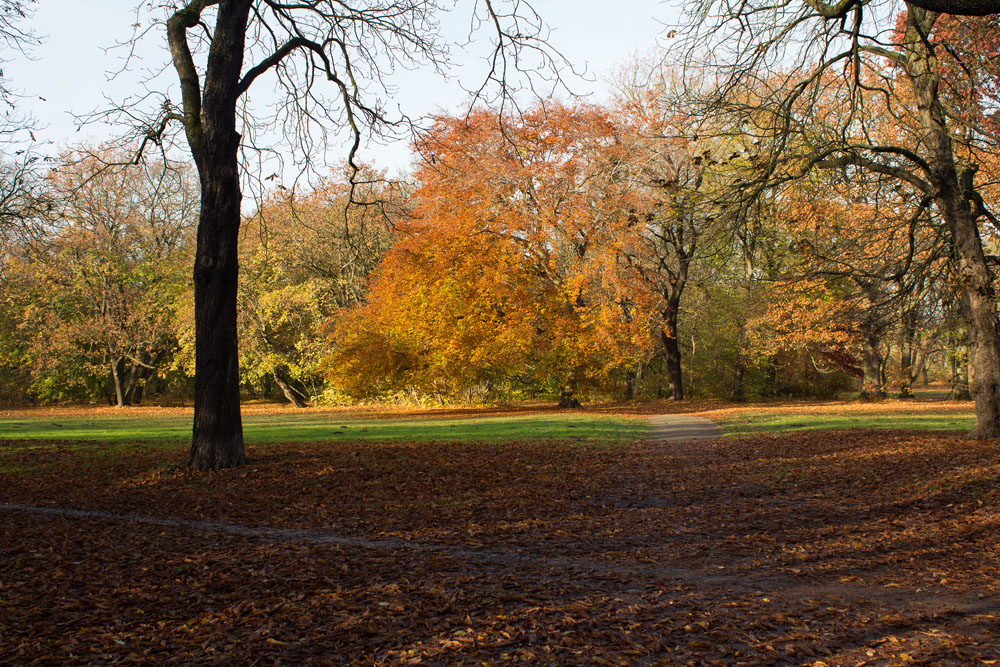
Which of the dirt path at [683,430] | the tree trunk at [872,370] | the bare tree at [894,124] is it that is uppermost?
the bare tree at [894,124]

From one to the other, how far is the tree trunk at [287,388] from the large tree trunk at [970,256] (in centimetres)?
3049

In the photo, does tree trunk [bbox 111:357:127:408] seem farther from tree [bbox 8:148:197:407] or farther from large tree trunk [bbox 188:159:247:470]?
large tree trunk [bbox 188:159:247:470]

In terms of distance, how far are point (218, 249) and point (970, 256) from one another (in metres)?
11.7

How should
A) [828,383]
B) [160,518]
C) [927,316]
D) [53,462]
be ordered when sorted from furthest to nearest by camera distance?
1. [828,383]
2. [927,316]
3. [53,462]
4. [160,518]

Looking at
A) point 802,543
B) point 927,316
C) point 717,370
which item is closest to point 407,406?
point 717,370

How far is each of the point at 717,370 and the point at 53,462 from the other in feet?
117

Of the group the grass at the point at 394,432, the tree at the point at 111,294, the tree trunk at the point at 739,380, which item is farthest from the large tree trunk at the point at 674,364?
the tree at the point at 111,294

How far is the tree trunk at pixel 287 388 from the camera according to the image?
36503mm

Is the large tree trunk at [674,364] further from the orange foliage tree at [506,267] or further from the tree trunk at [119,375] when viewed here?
the tree trunk at [119,375]

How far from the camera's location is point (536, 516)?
798 centimetres

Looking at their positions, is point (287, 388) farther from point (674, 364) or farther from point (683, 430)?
point (683, 430)

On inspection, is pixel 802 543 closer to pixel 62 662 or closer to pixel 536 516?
pixel 536 516

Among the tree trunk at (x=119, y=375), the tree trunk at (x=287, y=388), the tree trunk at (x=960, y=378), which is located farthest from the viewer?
the tree trunk at (x=287, y=388)

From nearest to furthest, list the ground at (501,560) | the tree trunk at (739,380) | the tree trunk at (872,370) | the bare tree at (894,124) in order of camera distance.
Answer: the ground at (501,560) → the bare tree at (894,124) → the tree trunk at (872,370) → the tree trunk at (739,380)
